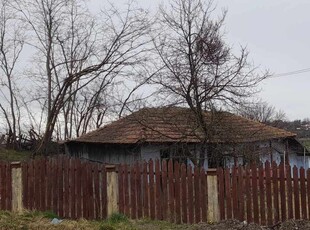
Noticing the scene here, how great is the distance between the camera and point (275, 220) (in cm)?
828

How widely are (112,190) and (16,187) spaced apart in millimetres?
2665

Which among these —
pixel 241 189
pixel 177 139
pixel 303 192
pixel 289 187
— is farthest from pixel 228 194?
pixel 177 139

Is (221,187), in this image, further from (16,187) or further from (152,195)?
(16,187)

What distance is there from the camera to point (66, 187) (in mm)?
9914

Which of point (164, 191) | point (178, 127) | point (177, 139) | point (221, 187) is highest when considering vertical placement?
point (178, 127)

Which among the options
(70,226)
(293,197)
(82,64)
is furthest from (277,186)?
(82,64)

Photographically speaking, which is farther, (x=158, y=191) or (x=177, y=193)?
(x=158, y=191)

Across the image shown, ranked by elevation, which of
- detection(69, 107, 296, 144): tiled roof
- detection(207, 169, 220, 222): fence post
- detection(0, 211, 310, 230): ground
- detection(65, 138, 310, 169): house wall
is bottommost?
detection(0, 211, 310, 230): ground

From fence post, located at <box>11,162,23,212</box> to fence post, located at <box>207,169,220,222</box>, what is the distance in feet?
15.6

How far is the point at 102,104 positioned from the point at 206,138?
662 inches

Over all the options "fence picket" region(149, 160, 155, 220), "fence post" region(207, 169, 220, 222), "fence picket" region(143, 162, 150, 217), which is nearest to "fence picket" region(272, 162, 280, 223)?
"fence post" region(207, 169, 220, 222)

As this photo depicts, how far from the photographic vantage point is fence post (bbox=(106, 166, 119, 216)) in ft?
30.0

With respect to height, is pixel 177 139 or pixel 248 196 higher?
pixel 177 139

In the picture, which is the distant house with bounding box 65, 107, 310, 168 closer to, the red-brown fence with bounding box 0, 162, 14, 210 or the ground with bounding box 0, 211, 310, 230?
the ground with bounding box 0, 211, 310, 230
